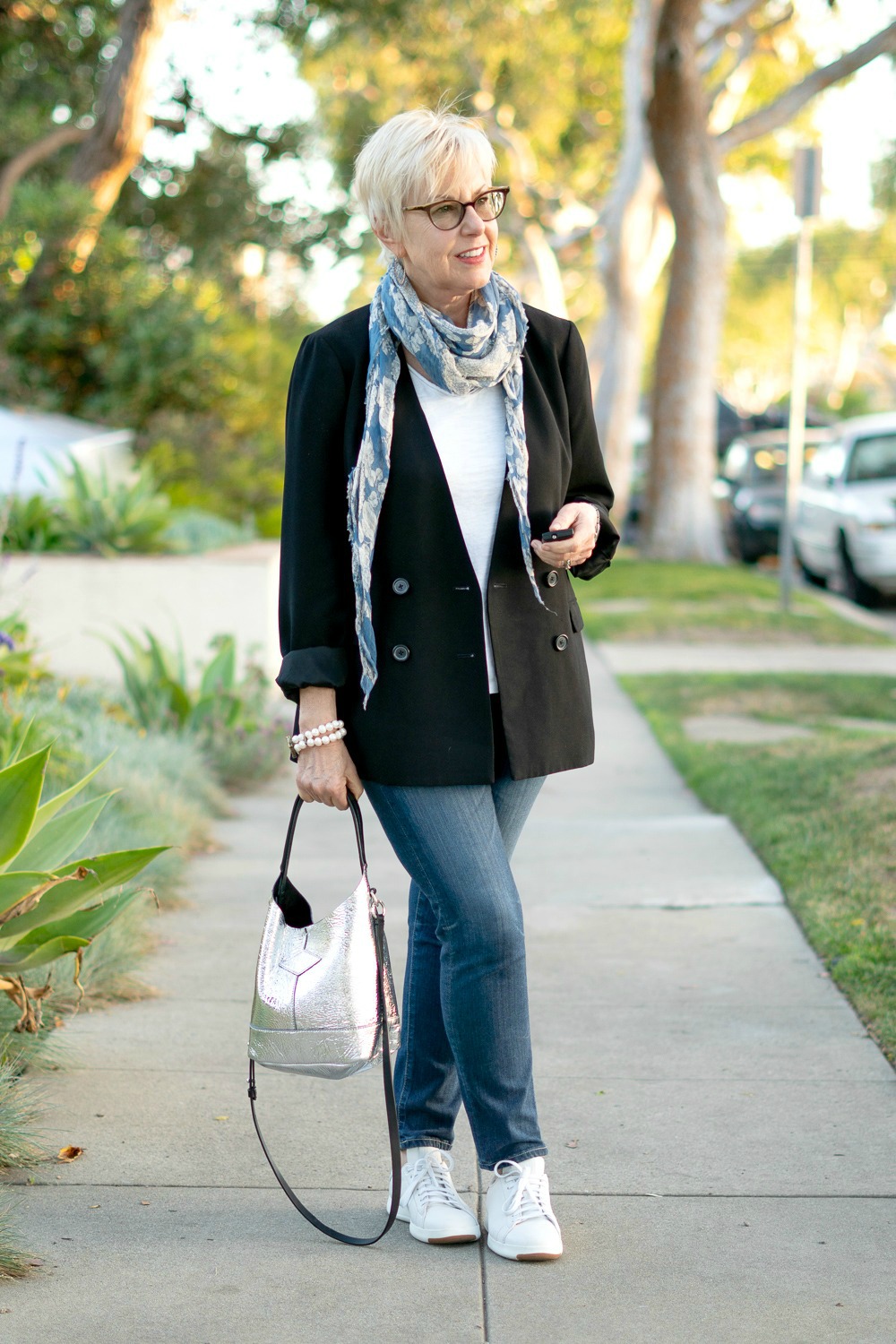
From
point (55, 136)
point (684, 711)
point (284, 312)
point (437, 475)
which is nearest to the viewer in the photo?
point (437, 475)

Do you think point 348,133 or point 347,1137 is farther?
point 348,133

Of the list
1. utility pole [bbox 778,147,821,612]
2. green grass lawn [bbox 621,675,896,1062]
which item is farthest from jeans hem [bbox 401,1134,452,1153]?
utility pole [bbox 778,147,821,612]

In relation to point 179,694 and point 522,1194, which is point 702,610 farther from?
point 522,1194

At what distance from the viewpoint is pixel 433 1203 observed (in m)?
2.92

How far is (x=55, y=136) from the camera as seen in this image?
16.0 meters

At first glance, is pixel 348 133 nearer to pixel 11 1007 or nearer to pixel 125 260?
pixel 125 260

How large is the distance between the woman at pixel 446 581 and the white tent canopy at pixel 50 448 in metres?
6.33

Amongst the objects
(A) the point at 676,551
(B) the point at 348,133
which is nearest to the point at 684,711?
(A) the point at 676,551

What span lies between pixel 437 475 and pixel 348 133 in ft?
104

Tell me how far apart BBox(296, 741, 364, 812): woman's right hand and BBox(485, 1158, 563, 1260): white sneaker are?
2.48ft

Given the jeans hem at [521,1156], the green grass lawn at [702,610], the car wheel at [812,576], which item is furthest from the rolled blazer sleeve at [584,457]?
the car wheel at [812,576]

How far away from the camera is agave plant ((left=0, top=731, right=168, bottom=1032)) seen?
3.18 metres

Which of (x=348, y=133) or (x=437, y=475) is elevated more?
(x=348, y=133)

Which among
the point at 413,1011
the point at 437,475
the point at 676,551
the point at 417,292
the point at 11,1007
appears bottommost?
the point at 676,551
